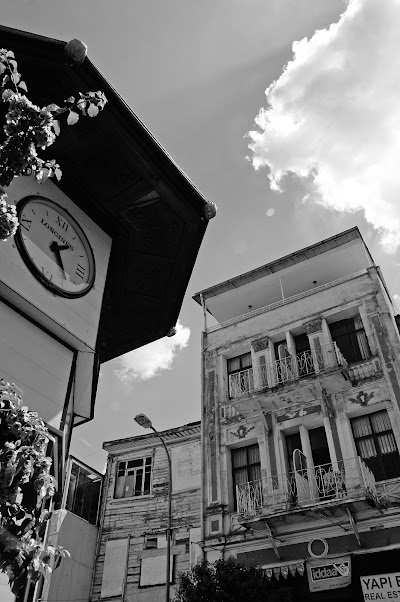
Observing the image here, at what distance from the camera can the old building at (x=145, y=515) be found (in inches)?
1046

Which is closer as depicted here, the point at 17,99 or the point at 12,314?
Answer: the point at 17,99

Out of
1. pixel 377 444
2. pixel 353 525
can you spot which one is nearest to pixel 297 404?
pixel 377 444

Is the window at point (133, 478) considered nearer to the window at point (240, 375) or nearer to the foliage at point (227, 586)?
the window at point (240, 375)

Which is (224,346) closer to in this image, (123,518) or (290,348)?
(290,348)

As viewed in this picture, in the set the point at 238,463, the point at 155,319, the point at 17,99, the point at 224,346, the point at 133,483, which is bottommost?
the point at 17,99

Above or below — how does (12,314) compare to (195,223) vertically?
below

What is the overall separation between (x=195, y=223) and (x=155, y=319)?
227cm

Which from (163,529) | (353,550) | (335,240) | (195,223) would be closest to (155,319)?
(195,223)

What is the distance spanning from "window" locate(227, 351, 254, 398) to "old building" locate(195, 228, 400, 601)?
61mm

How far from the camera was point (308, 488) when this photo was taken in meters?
18.5

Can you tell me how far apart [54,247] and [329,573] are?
569 inches

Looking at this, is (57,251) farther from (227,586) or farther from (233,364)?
(233,364)

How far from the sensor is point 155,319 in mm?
10250

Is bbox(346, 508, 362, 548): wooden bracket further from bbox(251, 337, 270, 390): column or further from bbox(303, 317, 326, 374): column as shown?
bbox(251, 337, 270, 390): column
